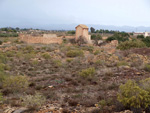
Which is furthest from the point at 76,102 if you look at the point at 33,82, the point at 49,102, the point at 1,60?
the point at 1,60

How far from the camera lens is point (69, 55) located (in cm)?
1955

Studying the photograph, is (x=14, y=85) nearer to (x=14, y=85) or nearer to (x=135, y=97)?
(x=14, y=85)

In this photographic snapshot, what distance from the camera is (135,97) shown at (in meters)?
4.56

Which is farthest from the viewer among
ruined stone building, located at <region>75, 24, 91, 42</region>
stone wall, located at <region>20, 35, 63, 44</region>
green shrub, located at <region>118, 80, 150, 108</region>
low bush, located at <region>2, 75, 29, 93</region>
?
ruined stone building, located at <region>75, 24, 91, 42</region>

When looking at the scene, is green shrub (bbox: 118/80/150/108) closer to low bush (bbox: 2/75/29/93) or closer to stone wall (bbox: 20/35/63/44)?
low bush (bbox: 2/75/29/93)

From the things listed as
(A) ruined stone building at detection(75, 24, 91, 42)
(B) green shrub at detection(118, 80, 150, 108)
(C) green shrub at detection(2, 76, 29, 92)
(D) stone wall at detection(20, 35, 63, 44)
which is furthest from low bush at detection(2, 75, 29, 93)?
(A) ruined stone building at detection(75, 24, 91, 42)

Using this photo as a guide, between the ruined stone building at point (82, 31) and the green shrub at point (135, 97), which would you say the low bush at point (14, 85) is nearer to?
the green shrub at point (135, 97)

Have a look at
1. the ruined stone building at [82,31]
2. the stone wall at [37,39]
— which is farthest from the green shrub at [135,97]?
the ruined stone building at [82,31]

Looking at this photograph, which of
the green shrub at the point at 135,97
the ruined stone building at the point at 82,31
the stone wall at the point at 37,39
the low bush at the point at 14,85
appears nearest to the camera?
the green shrub at the point at 135,97

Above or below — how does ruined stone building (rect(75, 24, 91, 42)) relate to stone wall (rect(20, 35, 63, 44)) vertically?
above

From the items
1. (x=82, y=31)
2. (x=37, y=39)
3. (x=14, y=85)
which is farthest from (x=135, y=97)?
(x=82, y=31)

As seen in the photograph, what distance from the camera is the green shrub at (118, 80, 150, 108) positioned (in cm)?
447

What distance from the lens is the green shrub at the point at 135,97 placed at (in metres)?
4.47

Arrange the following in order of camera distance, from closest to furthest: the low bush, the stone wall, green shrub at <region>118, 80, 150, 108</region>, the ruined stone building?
green shrub at <region>118, 80, 150, 108</region>, the low bush, the stone wall, the ruined stone building
